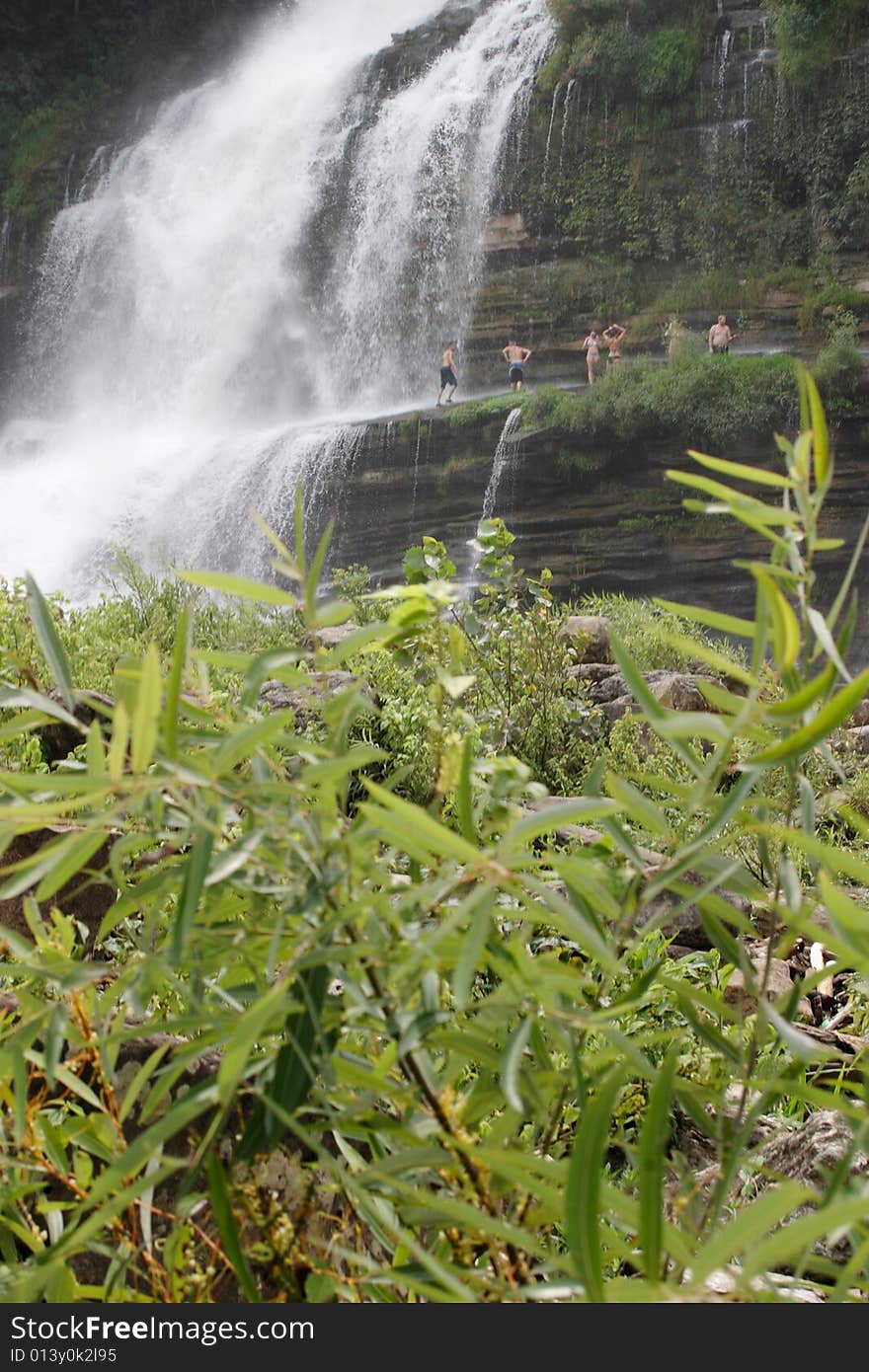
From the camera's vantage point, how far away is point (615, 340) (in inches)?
279

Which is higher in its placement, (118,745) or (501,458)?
(118,745)

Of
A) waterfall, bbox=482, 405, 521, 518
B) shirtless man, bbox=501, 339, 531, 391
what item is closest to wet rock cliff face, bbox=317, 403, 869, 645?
waterfall, bbox=482, 405, 521, 518

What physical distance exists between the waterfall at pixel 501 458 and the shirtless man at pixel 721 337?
1.22 metres

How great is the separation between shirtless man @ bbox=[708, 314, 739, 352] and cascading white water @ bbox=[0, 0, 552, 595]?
1.71 meters

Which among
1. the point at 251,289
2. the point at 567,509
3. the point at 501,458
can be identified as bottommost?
the point at 567,509

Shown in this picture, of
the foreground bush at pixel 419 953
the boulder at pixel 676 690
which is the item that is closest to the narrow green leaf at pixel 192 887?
the foreground bush at pixel 419 953

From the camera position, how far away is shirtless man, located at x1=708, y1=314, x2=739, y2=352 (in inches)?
267

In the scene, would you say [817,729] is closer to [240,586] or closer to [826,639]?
[826,639]

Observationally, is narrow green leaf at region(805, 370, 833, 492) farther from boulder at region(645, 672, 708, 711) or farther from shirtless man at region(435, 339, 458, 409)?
shirtless man at region(435, 339, 458, 409)

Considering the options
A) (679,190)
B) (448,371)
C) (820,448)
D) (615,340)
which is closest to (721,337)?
(615,340)

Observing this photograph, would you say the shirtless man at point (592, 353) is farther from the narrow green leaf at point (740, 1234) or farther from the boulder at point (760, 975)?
the narrow green leaf at point (740, 1234)

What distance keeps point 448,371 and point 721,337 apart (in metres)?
1.74

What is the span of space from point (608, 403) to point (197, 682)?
6758 mm

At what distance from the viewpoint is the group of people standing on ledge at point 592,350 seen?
6.80m
